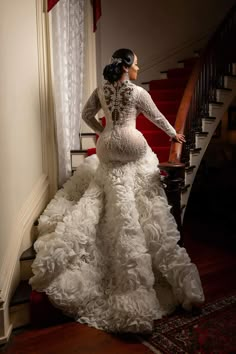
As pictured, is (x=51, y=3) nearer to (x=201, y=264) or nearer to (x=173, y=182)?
(x=173, y=182)

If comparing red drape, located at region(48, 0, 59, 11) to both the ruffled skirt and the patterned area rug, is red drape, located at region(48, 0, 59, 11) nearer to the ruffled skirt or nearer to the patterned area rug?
the ruffled skirt

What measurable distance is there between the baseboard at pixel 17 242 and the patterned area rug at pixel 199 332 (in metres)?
0.90

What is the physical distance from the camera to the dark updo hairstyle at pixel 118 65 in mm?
2525

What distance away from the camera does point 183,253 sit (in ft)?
8.17

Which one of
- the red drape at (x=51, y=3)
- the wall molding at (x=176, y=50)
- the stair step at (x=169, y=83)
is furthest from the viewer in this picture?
the wall molding at (x=176, y=50)

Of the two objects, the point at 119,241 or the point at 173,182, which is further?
the point at 173,182

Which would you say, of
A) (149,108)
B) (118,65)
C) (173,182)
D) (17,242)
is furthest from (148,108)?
(17,242)

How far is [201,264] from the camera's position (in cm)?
327

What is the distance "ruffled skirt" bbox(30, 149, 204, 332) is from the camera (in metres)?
2.27

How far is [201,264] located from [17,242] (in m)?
1.71

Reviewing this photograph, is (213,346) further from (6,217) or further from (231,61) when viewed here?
(231,61)

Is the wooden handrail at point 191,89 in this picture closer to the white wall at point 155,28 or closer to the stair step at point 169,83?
the stair step at point 169,83

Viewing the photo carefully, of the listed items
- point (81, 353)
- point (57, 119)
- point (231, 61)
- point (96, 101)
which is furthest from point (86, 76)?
point (81, 353)

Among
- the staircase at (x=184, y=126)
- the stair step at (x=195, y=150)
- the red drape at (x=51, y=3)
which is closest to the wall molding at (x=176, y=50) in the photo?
the staircase at (x=184, y=126)
